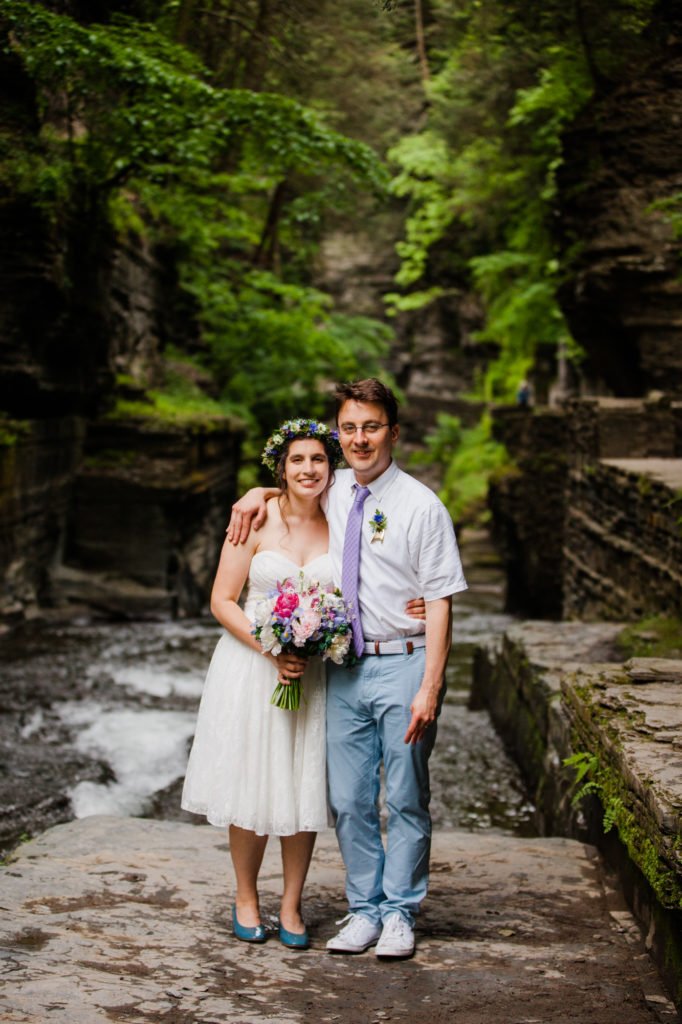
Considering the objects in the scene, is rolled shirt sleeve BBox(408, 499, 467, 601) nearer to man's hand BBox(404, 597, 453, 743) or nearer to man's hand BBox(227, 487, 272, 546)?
man's hand BBox(404, 597, 453, 743)

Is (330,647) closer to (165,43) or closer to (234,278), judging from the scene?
(165,43)

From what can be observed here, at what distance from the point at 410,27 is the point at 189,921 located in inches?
454

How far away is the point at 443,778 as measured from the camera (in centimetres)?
880

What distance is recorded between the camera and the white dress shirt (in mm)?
4082

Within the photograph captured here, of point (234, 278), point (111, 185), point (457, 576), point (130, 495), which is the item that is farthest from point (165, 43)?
point (234, 278)

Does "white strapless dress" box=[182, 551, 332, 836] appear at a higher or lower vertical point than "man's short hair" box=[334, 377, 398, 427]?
lower

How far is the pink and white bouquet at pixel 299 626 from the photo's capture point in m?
3.84

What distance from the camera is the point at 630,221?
1488 centimetres

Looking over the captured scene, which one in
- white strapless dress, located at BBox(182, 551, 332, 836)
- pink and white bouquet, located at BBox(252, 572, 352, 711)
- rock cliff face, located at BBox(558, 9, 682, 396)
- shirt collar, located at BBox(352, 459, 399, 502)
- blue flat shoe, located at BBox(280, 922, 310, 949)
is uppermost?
rock cliff face, located at BBox(558, 9, 682, 396)

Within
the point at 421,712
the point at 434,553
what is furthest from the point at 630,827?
the point at 434,553

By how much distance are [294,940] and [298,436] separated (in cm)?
199

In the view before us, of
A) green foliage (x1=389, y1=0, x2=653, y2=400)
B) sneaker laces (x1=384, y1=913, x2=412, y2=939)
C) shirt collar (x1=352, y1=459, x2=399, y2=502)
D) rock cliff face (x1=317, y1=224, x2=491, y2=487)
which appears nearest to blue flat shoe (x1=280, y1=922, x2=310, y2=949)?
sneaker laces (x1=384, y1=913, x2=412, y2=939)

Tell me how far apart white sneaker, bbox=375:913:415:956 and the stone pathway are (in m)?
0.06

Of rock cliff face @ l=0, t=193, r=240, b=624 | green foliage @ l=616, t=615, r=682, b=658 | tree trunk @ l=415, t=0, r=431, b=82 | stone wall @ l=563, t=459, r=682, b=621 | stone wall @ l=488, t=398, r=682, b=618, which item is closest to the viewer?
green foliage @ l=616, t=615, r=682, b=658
